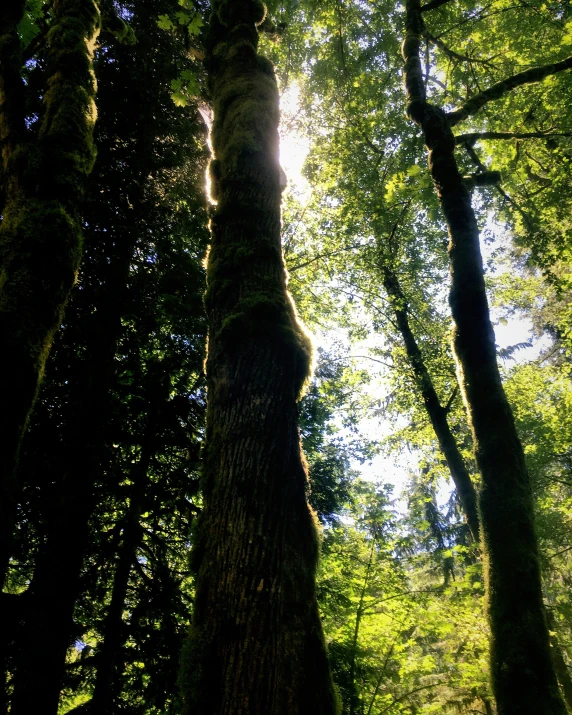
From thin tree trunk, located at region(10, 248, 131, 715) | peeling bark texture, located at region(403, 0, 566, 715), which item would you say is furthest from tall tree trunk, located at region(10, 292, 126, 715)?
peeling bark texture, located at region(403, 0, 566, 715)

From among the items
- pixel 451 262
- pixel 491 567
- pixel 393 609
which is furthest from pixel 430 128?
pixel 393 609

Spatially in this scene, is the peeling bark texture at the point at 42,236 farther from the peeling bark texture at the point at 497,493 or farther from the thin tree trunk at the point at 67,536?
the thin tree trunk at the point at 67,536

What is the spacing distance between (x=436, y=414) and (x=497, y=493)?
9.94 m

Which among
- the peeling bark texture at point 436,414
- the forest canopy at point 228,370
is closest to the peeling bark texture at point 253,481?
the forest canopy at point 228,370

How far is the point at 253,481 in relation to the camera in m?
1.91

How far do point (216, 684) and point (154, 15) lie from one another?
11478 millimetres

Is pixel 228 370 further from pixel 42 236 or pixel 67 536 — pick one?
pixel 67 536

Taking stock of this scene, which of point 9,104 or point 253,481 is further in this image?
point 9,104

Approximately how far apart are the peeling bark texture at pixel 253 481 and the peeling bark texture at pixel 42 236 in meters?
0.99

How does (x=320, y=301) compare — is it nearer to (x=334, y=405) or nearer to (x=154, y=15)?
(x=334, y=405)

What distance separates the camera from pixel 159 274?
761 cm

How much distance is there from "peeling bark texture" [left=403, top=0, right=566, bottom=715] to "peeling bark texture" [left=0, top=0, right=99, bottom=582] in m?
3.08

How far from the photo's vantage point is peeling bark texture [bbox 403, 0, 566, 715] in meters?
2.53

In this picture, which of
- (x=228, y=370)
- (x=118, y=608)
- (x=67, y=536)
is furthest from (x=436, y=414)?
(x=228, y=370)
